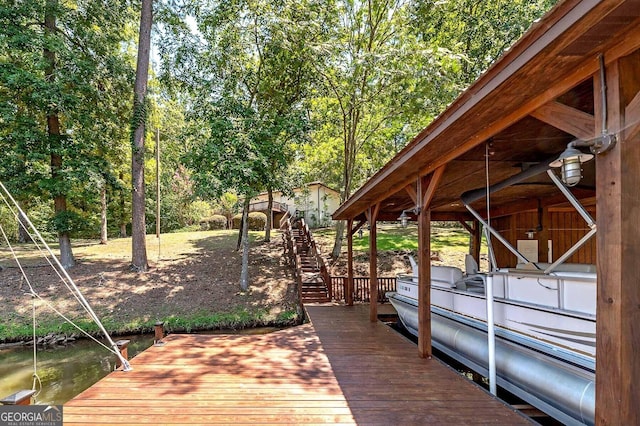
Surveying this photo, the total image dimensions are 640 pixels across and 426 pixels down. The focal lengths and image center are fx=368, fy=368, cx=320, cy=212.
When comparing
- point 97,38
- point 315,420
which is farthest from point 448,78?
point 97,38

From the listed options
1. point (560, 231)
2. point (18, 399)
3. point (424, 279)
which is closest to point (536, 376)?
point (424, 279)

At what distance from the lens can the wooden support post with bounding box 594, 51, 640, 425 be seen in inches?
75.7

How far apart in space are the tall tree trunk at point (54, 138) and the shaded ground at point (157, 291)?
827mm

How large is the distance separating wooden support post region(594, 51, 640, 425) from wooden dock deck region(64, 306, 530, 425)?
139 centimetres

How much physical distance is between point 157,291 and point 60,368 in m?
4.05

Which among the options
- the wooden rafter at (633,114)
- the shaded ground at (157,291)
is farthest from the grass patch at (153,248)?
the wooden rafter at (633,114)

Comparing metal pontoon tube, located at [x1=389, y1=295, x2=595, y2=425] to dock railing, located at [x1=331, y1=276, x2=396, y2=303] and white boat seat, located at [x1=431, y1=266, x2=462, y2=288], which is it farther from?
dock railing, located at [x1=331, y1=276, x2=396, y2=303]

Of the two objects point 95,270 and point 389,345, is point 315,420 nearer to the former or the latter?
point 389,345

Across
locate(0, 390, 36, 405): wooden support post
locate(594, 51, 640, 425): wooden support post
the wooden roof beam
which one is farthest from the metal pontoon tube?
locate(0, 390, 36, 405): wooden support post

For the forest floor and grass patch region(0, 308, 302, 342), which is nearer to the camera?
grass patch region(0, 308, 302, 342)

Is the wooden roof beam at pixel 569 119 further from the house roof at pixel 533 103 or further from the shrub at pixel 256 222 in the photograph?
the shrub at pixel 256 222

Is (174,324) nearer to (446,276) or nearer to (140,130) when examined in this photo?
(140,130)

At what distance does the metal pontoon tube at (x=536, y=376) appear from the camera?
3.10m

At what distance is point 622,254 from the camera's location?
1931mm
